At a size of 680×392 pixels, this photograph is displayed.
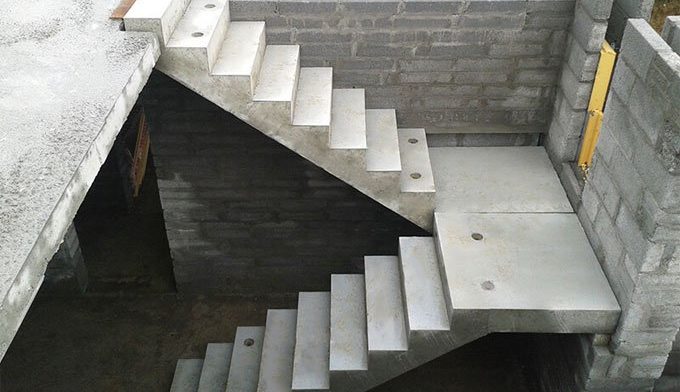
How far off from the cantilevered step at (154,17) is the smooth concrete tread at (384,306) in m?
2.01

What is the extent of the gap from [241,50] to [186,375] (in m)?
2.66

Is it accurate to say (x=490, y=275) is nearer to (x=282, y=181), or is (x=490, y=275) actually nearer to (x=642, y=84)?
(x=642, y=84)

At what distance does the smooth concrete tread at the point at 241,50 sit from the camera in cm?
390

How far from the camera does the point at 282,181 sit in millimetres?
5438

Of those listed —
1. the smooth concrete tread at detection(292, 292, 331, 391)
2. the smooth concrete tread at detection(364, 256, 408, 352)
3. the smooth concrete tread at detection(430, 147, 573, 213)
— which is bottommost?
the smooth concrete tread at detection(292, 292, 331, 391)

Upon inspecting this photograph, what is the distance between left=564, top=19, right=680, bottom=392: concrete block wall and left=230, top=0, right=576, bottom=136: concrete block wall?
1.01m

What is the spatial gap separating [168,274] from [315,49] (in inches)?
115

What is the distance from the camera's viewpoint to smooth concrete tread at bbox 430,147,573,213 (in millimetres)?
4504

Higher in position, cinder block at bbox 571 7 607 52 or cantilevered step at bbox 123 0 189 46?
cantilevered step at bbox 123 0 189 46

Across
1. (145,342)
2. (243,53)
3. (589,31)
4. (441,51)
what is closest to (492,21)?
(441,51)

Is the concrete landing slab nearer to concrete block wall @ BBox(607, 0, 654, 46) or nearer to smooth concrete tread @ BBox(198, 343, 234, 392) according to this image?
concrete block wall @ BBox(607, 0, 654, 46)

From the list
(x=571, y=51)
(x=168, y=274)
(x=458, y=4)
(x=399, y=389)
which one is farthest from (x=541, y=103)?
(x=168, y=274)

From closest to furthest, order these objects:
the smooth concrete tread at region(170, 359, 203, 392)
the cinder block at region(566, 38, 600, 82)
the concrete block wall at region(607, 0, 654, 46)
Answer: the concrete block wall at region(607, 0, 654, 46) < the cinder block at region(566, 38, 600, 82) < the smooth concrete tread at region(170, 359, 203, 392)

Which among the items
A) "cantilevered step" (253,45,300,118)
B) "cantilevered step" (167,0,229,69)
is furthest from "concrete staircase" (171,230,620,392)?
"cantilevered step" (167,0,229,69)
